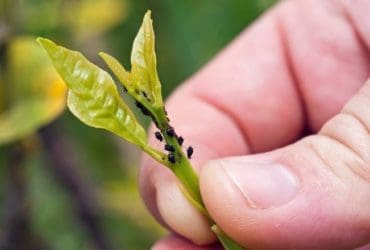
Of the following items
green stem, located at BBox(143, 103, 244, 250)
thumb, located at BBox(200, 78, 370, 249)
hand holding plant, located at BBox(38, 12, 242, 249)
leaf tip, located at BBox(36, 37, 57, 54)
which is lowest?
thumb, located at BBox(200, 78, 370, 249)

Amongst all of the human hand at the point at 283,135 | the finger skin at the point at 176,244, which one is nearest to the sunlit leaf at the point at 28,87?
the human hand at the point at 283,135

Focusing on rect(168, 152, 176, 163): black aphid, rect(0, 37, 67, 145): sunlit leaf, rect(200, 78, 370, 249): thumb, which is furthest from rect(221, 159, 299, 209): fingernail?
rect(0, 37, 67, 145): sunlit leaf

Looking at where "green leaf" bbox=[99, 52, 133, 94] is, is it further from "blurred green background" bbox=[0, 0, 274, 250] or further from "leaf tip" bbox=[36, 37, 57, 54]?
"blurred green background" bbox=[0, 0, 274, 250]

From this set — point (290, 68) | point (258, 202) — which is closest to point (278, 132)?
A: point (290, 68)

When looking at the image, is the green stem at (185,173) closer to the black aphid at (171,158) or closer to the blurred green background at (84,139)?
the black aphid at (171,158)

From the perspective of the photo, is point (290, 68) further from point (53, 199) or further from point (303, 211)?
point (53, 199)

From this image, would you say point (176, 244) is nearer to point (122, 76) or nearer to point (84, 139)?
point (122, 76)
